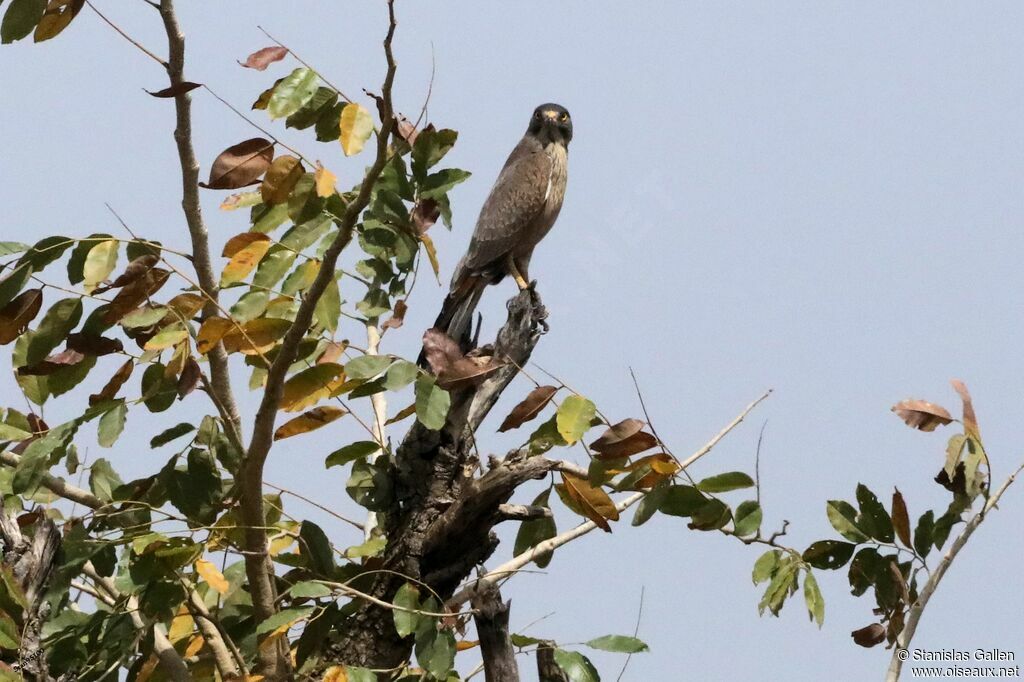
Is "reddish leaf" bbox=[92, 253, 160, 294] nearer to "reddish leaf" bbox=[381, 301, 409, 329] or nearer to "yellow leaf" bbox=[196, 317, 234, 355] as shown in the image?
"yellow leaf" bbox=[196, 317, 234, 355]

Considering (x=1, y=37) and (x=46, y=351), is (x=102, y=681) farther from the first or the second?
(x=1, y=37)

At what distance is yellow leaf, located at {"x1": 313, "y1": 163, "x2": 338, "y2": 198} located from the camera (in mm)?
3096

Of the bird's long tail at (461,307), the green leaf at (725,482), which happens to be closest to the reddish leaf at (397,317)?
the bird's long tail at (461,307)

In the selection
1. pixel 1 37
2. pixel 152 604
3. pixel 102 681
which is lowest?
pixel 102 681

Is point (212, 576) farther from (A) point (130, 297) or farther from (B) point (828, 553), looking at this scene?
(B) point (828, 553)

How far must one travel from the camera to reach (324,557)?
3.55m

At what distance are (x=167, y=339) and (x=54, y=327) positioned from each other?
35 centimetres

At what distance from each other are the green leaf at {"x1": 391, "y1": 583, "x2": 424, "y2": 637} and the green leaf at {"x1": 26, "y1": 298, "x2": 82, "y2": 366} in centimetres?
Answer: 120

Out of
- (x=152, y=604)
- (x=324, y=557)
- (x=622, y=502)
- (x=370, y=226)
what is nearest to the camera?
(x=152, y=604)

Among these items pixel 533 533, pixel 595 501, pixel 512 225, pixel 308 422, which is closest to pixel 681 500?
pixel 595 501

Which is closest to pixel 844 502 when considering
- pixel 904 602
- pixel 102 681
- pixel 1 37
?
pixel 904 602

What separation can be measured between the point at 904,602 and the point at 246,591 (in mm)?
2263

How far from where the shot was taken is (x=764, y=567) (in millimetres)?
3504

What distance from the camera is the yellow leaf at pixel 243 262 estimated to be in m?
3.26
